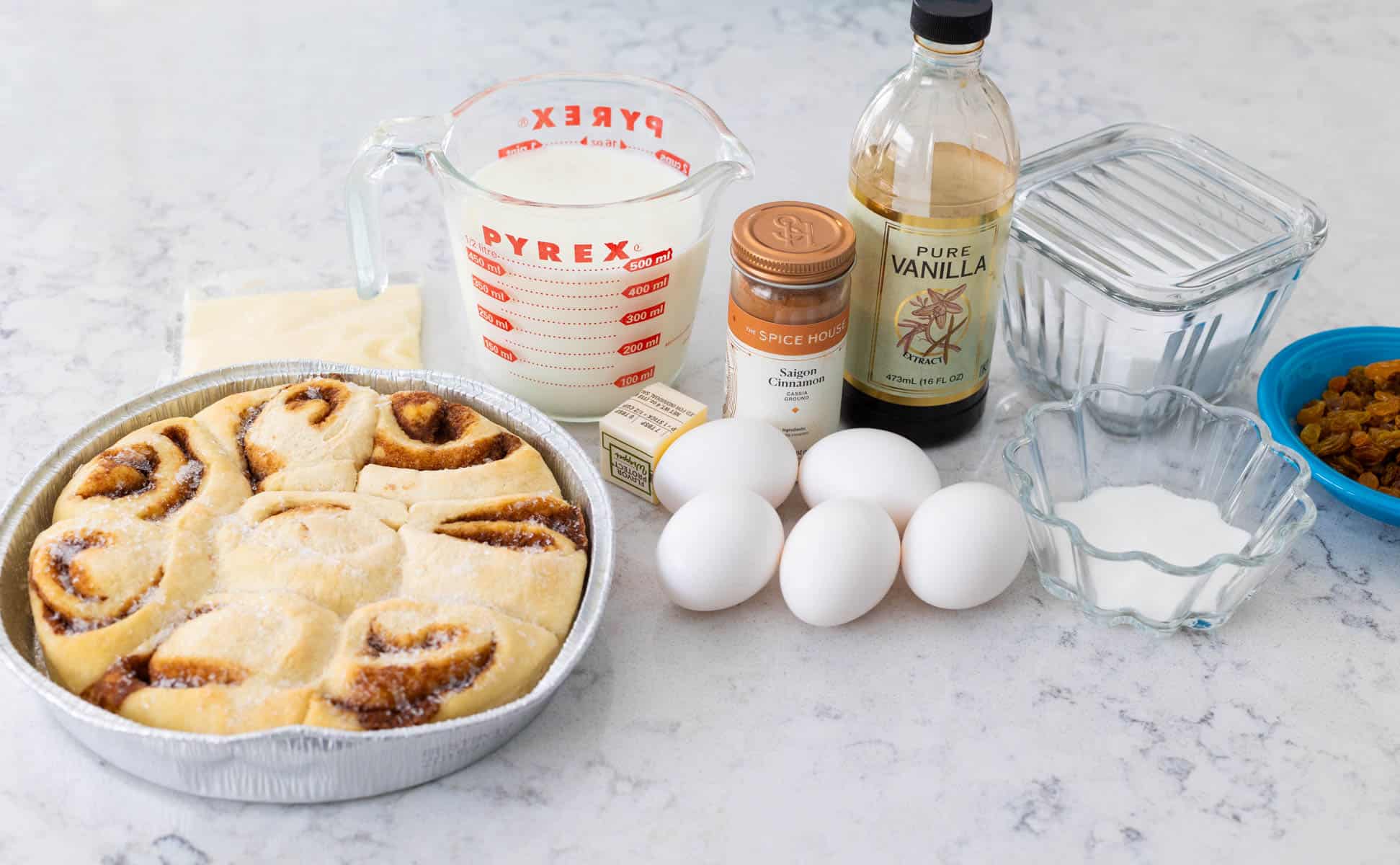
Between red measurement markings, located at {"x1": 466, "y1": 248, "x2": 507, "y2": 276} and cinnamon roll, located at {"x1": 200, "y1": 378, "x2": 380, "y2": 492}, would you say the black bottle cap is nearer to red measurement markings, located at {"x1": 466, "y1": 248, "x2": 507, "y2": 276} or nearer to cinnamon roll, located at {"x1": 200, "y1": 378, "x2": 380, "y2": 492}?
red measurement markings, located at {"x1": 466, "y1": 248, "x2": 507, "y2": 276}

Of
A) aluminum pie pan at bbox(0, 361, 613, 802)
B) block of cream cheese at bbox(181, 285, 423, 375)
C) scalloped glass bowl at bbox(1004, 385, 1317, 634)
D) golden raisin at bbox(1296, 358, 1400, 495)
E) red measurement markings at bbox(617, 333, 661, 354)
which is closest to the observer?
aluminum pie pan at bbox(0, 361, 613, 802)

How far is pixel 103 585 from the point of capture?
3.43 feet

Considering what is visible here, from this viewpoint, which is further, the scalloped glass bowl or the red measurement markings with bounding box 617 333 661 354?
the red measurement markings with bounding box 617 333 661 354

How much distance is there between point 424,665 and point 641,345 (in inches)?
19.2

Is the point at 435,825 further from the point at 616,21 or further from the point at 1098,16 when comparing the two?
the point at 1098,16

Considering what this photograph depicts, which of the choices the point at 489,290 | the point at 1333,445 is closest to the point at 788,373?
the point at 489,290

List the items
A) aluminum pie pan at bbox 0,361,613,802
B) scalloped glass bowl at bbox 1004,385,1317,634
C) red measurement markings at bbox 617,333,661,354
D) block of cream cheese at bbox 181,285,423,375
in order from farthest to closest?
block of cream cheese at bbox 181,285,423,375
red measurement markings at bbox 617,333,661,354
scalloped glass bowl at bbox 1004,385,1317,634
aluminum pie pan at bbox 0,361,613,802

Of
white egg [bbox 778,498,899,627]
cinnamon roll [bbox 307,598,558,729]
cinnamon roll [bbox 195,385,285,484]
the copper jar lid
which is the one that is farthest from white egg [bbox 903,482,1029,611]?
cinnamon roll [bbox 195,385,285,484]

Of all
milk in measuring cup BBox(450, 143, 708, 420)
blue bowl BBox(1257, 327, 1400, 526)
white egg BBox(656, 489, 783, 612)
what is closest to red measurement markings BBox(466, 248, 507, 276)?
milk in measuring cup BBox(450, 143, 708, 420)

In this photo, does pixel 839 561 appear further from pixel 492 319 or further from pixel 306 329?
pixel 306 329

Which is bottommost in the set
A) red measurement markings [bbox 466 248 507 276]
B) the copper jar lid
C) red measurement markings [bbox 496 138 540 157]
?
red measurement markings [bbox 466 248 507 276]

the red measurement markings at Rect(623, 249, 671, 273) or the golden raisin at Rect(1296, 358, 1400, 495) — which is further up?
the red measurement markings at Rect(623, 249, 671, 273)

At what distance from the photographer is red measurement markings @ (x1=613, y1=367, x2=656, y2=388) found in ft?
4.59

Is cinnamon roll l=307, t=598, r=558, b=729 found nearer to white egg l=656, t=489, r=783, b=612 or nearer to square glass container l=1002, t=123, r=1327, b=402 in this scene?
white egg l=656, t=489, r=783, b=612
